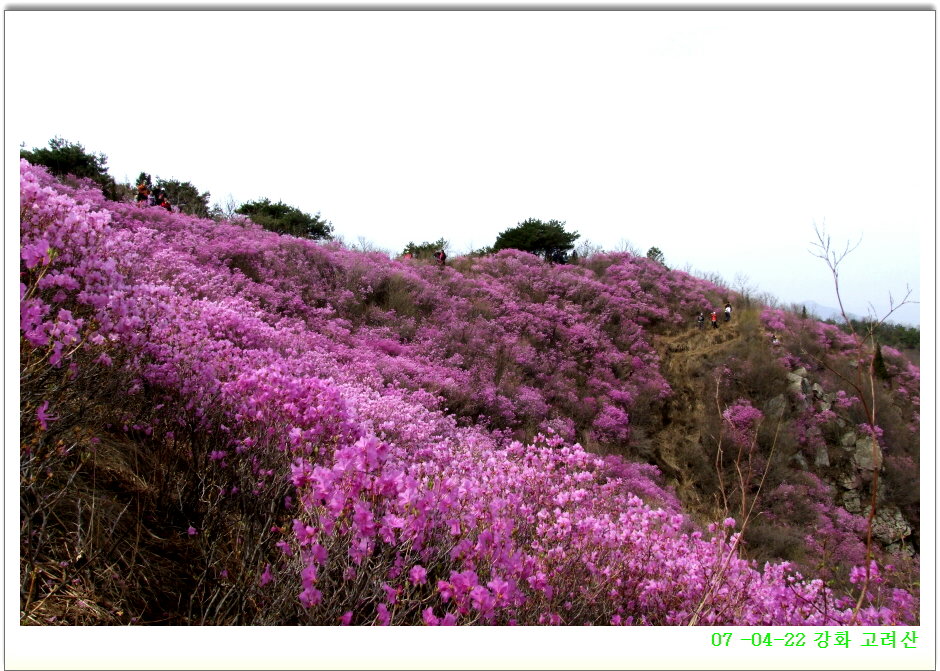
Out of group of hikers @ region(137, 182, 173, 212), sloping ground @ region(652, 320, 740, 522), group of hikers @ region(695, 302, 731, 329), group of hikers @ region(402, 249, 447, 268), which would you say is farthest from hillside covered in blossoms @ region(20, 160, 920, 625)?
group of hikers @ region(695, 302, 731, 329)

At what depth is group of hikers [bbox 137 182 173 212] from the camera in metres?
10.4

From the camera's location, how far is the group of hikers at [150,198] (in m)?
10.4

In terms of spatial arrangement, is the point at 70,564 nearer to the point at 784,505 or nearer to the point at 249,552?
the point at 249,552

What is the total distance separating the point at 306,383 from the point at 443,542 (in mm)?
1263

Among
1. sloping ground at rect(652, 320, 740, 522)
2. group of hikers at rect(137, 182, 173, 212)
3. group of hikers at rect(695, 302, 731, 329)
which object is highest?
group of hikers at rect(137, 182, 173, 212)

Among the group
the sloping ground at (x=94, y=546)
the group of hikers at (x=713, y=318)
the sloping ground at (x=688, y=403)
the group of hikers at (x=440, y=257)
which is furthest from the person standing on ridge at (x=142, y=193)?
the group of hikers at (x=713, y=318)

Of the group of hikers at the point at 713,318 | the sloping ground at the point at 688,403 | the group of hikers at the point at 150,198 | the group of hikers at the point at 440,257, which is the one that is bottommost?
the sloping ground at the point at 688,403

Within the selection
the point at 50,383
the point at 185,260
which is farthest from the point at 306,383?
the point at 185,260

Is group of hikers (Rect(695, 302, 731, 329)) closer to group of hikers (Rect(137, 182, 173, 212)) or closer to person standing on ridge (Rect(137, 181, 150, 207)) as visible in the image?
group of hikers (Rect(137, 182, 173, 212))

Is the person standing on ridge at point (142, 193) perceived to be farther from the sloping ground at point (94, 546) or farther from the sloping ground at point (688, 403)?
the sloping ground at point (688, 403)

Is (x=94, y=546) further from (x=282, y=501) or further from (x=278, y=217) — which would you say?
(x=278, y=217)

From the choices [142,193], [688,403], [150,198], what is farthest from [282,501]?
[150,198]

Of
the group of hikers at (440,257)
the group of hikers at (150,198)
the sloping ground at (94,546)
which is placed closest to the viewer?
the sloping ground at (94,546)

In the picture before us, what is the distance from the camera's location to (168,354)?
2979 mm
